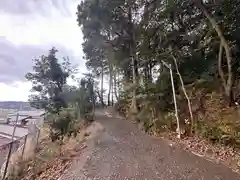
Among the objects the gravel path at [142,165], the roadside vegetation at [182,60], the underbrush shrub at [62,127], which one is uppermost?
the roadside vegetation at [182,60]

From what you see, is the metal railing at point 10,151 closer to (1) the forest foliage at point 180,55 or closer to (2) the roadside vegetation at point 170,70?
(2) the roadside vegetation at point 170,70

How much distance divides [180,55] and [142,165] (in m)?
8.42

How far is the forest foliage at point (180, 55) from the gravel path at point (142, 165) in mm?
1408

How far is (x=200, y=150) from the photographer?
7715 mm

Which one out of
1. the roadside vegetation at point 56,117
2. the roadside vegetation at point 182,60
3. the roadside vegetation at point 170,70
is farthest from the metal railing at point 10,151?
the roadside vegetation at point 182,60

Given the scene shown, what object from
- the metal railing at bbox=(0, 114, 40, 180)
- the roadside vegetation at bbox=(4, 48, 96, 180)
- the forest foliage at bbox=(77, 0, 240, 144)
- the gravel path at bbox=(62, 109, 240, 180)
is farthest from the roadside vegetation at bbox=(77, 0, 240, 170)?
the metal railing at bbox=(0, 114, 40, 180)

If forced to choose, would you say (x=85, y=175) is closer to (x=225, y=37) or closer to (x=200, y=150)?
(x=200, y=150)

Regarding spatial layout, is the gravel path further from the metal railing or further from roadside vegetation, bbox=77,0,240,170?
the metal railing

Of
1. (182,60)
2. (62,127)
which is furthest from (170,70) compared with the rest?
(62,127)

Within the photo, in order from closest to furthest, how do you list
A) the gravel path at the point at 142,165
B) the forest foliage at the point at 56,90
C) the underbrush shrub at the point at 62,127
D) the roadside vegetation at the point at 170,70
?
1. the gravel path at the point at 142,165
2. the roadside vegetation at the point at 170,70
3. the underbrush shrub at the point at 62,127
4. the forest foliage at the point at 56,90

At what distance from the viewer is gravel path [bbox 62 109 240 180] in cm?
566

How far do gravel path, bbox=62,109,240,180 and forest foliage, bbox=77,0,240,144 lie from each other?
4.62 ft

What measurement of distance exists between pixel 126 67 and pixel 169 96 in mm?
9362

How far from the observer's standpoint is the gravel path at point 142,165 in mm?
5660
